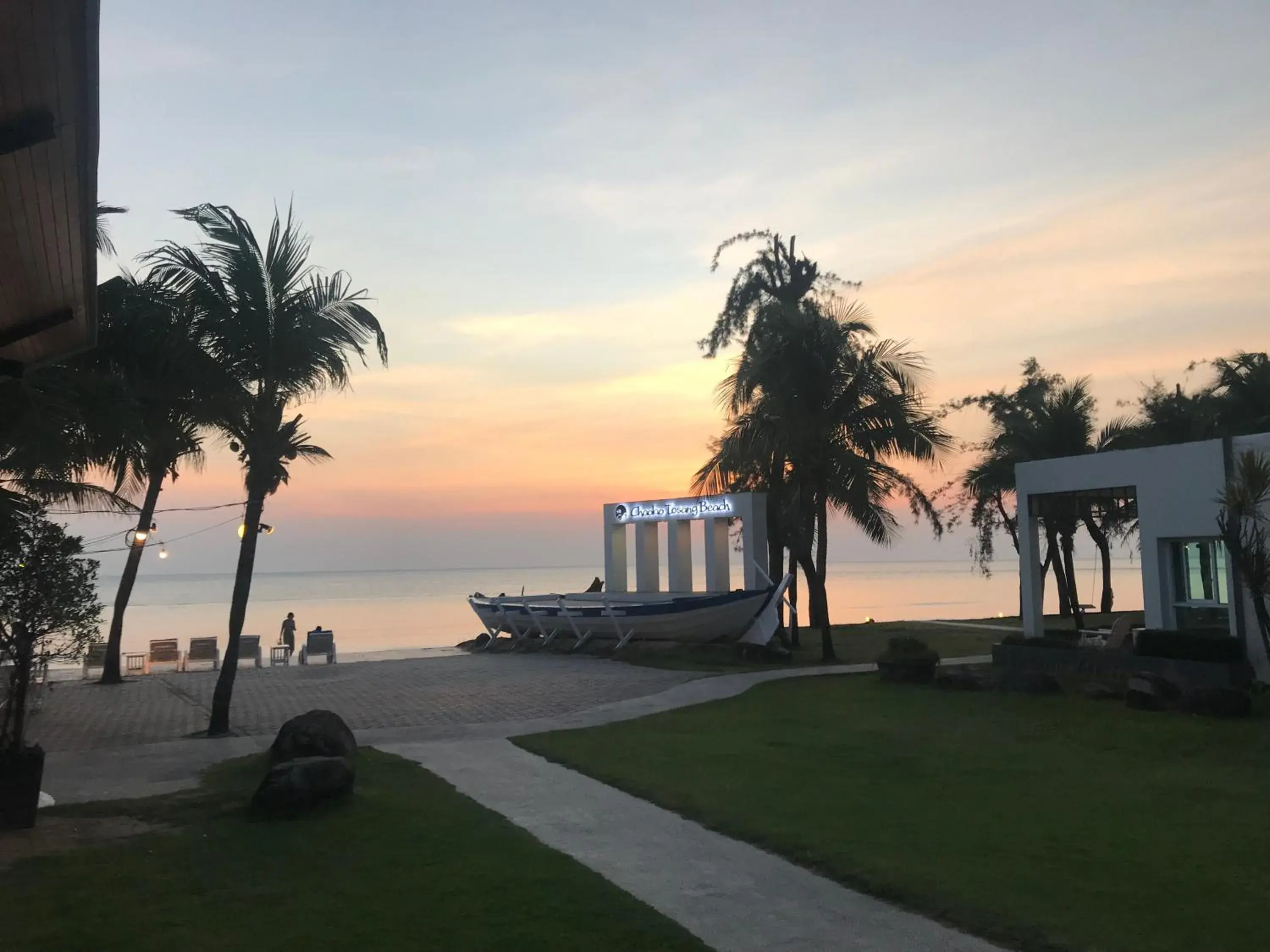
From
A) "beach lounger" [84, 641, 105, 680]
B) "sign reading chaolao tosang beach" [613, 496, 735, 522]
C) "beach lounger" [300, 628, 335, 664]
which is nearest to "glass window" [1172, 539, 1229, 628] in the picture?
"sign reading chaolao tosang beach" [613, 496, 735, 522]

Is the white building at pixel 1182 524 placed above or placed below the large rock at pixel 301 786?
above

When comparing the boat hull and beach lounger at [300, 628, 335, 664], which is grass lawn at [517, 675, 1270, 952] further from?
Result: beach lounger at [300, 628, 335, 664]

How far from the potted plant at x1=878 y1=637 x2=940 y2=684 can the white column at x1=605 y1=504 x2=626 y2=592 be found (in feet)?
42.0

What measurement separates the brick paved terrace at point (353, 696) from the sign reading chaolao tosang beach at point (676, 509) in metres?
4.75

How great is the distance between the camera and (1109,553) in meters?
31.2

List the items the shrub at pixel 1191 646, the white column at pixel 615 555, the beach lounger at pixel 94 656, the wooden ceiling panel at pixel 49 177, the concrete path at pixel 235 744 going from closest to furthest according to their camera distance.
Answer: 1. the wooden ceiling panel at pixel 49 177
2. the beach lounger at pixel 94 656
3. the concrete path at pixel 235 744
4. the shrub at pixel 1191 646
5. the white column at pixel 615 555

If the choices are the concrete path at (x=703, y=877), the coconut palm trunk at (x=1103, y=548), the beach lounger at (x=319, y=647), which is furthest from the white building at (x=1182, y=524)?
the beach lounger at (x=319, y=647)

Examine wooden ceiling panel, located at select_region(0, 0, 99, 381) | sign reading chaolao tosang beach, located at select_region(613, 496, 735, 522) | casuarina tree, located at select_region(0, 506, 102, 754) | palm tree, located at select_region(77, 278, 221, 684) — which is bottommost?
casuarina tree, located at select_region(0, 506, 102, 754)

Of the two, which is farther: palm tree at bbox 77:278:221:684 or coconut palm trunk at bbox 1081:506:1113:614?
coconut palm trunk at bbox 1081:506:1113:614

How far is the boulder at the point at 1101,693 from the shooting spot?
14.0 m

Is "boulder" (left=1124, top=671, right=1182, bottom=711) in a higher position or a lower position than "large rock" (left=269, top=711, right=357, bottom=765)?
lower

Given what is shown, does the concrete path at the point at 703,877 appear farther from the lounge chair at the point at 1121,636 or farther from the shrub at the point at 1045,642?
the lounge chair at the point at 1121,636

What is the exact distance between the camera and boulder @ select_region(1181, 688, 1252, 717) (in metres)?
12.1

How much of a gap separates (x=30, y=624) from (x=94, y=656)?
4476 millimetres
